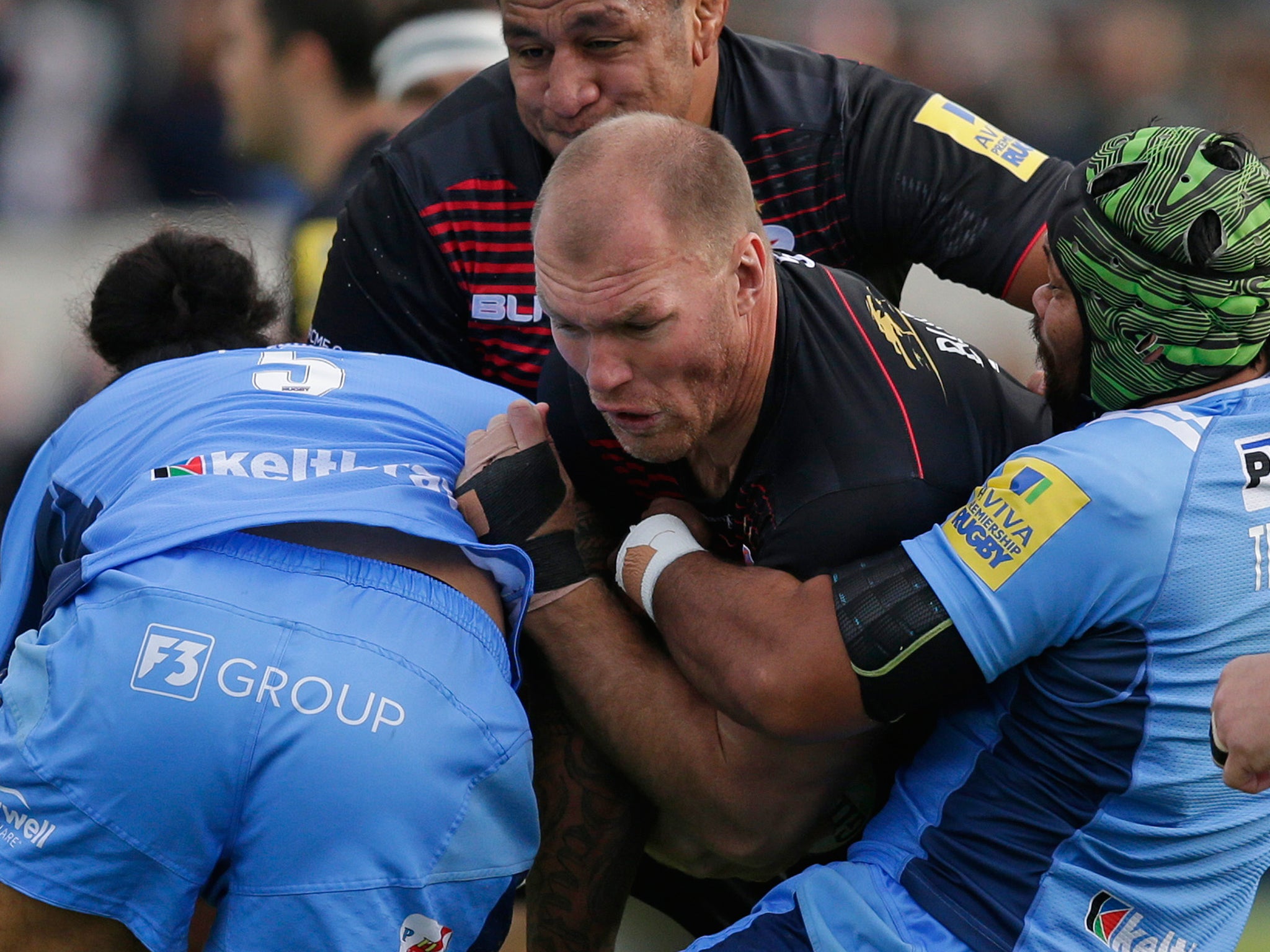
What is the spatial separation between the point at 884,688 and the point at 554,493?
2.52 feet

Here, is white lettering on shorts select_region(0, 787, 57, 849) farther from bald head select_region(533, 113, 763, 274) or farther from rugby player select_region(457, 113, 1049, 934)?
bald head select_region(533, 113, 763, 274)

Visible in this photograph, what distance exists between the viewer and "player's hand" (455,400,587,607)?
8.34 ft

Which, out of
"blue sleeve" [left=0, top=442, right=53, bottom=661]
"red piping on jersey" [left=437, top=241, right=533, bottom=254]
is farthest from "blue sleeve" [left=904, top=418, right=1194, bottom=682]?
"blue sleeve" [left=0, top=442, right=53, bottom=661]

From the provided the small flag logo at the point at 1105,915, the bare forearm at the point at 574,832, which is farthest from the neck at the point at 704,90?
the small flag logo at the point at 1105,915

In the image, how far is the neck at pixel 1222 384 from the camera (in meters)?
2.26

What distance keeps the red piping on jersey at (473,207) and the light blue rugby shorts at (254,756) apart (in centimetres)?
127

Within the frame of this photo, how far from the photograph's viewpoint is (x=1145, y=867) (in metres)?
2.21

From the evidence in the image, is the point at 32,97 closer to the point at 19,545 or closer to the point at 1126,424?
the point at 19,545

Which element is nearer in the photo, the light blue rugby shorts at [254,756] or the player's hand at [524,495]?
the light blue rugby shorts at [254,756]

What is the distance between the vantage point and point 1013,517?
215 cm

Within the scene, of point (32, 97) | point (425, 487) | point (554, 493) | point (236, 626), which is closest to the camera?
point (236, 626)

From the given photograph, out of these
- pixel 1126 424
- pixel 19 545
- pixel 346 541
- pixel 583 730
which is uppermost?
pixel 1126 424

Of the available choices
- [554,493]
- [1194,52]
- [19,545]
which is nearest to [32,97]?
[19,545]

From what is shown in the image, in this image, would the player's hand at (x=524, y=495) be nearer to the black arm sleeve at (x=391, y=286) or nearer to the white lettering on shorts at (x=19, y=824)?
the black arm sleeve at (x=391, y=286)
